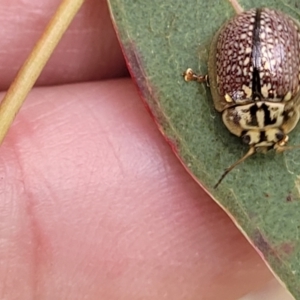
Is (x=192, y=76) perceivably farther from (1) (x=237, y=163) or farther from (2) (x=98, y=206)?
(2) (x=98, y=206)

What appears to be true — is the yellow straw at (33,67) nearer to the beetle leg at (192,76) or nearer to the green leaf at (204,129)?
the green leaf at (204,129)

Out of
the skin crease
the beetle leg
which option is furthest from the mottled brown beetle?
the skin crease

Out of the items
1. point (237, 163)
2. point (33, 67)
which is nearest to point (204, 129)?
point (237, 163)

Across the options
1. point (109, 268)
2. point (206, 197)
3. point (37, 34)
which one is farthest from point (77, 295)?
point (37, 34)

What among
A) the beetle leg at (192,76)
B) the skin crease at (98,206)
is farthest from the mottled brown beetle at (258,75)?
the skin crease at (98,206)

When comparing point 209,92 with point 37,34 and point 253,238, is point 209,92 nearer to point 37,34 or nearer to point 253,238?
point 253,238

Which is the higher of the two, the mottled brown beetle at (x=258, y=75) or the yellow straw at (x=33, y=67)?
the yellow straw at (x=33, y=67)

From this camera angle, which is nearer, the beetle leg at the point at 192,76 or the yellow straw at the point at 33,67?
the yellow straw at the point at 33,67

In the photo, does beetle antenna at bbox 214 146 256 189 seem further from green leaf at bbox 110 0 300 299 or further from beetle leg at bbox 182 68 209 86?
beetle leg at bbox 182 68 209 86
